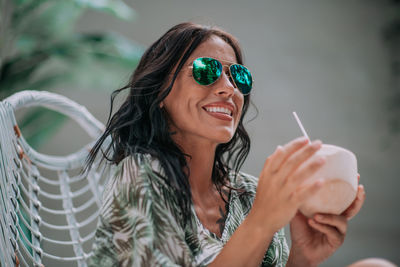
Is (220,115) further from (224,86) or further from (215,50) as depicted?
(215,50)

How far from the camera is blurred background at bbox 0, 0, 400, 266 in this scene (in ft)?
15.2

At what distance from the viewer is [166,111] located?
1.41m

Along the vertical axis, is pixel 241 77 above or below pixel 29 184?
above

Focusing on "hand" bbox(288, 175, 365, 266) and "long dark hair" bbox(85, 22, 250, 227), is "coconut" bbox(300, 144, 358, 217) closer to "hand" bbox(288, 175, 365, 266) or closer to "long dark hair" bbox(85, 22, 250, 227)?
"hand" bbox(288, 175, 365, 266)

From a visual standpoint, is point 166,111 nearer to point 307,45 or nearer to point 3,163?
point 3,163

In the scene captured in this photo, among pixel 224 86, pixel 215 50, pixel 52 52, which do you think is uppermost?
pixel 52 52

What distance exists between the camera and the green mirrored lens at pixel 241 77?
139 cm

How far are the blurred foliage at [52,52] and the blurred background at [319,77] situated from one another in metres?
0.70

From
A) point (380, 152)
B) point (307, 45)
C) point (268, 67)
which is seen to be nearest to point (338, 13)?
point (307, 45)

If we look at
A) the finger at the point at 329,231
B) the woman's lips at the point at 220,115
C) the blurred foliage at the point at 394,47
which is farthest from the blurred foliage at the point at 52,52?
the blurred foliage at the point at 394,47

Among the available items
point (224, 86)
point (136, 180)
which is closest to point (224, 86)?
point (224, 86)

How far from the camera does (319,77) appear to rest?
4.97 m

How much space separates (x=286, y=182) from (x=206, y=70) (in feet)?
1.61

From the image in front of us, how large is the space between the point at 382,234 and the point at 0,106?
4.45 meters
